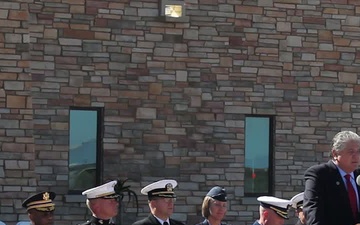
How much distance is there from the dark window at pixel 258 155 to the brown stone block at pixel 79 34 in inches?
123

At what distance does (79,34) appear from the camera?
15.9m

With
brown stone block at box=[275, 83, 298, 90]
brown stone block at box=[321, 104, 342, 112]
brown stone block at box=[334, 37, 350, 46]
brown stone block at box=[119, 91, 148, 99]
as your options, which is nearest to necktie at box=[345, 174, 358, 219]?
brown stone block at box=[119, 91, 148, 99]

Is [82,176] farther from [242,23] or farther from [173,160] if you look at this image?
[242,23]

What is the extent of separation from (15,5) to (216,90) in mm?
3803

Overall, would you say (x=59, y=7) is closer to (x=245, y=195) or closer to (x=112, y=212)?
(x=245, y=195)

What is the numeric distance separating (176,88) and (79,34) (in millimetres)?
1832

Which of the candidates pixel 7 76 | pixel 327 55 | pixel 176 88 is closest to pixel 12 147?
pixel 7 76

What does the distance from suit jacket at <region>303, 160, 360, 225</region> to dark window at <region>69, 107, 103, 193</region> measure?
26.3 feet

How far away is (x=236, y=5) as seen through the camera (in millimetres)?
17109

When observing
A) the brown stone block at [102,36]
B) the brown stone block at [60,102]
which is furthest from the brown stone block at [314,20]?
the brown stone block at [60,102]

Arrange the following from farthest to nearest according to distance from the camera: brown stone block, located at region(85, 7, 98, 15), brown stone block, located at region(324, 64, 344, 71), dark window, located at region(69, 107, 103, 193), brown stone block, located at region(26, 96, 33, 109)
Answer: brown stone block, located at region(324, 64, 344, 71)
dark window, located at region(69, 107, 103, 193)
brown stone block, located at region(85, 7, 98, 15)
brown stone block, located at region(26, 96, 33, 109)

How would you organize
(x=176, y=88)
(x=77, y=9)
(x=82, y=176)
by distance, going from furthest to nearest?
(x=176, y=88) < (x=82, y=176) < (x=77, y=9)

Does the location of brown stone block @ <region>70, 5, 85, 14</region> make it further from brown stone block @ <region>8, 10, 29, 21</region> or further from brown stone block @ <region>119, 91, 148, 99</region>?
brown stone block @ <region>119, 91, 148, 99</region>

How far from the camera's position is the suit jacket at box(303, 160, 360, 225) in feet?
27.6
